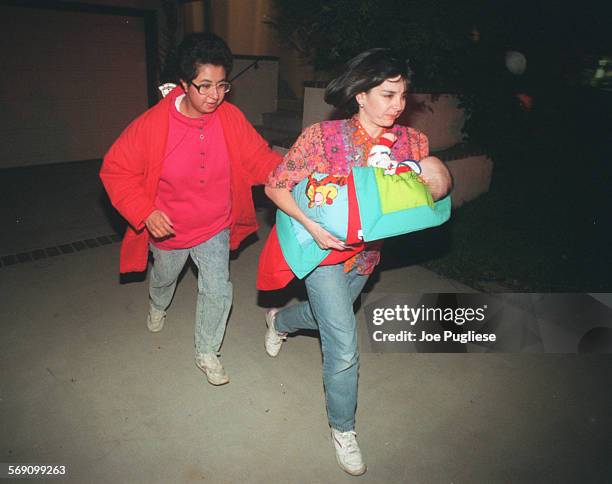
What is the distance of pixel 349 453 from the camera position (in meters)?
2.55

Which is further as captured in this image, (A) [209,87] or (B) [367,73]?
(A) [209,87]

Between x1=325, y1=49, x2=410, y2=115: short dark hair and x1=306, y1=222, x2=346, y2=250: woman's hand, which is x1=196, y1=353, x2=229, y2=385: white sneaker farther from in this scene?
x1=325, y1=49, x2=410, y2=115: short dark hair

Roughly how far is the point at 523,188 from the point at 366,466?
7.16m

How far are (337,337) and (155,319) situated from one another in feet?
6.07

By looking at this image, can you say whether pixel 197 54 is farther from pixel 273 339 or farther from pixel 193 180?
pixel 273 339

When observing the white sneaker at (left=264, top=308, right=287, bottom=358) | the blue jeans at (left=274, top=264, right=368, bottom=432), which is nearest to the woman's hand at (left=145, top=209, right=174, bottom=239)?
the blue jeans at (left=274, top=264, right=368, bottom=432)

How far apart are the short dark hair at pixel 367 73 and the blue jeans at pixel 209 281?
4.22 ft

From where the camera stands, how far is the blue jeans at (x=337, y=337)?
2.41 metres

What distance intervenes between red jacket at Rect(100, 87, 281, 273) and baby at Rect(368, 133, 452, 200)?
34.8 inches

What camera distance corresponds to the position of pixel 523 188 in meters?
8.30

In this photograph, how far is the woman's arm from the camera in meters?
2.26

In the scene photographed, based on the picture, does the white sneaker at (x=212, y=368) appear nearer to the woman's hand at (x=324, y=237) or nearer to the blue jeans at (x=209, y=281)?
the blue jeans at (x=209, y=281)

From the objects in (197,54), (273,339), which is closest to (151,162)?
(197,54)

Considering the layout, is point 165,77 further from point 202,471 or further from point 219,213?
point 202,471
